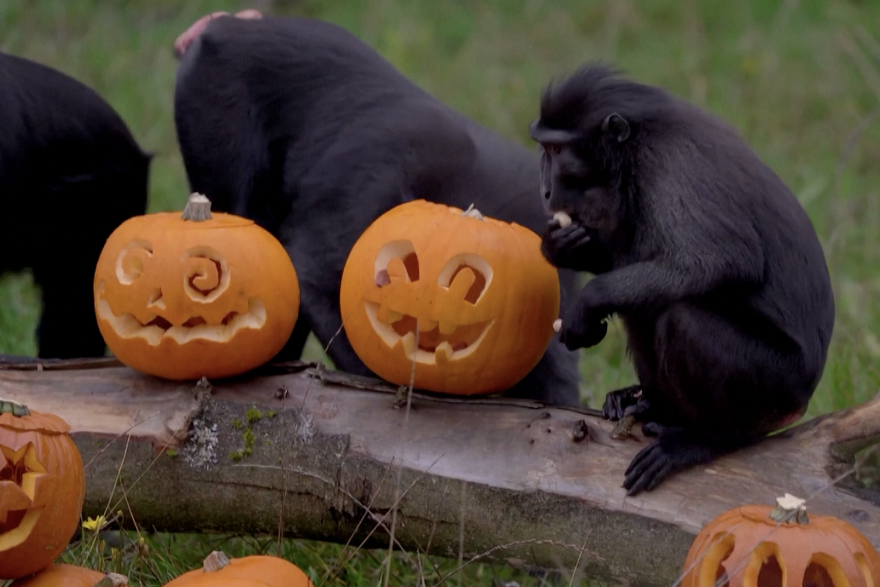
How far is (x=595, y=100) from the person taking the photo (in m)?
3.51

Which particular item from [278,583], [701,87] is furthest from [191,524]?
[701,87]

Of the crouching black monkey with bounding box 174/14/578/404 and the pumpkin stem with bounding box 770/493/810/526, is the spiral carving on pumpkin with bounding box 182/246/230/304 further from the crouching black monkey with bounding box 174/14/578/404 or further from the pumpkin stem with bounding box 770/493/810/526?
the pumpkin stem with bounding box 770/493/810/526

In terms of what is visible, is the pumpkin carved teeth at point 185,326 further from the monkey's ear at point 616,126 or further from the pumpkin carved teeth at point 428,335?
the monkey's ear at point 616,126

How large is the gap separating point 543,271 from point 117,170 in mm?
2178

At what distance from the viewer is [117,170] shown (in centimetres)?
475

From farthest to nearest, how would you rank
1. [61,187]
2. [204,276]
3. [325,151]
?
[325,151], [61,187], [204,276]

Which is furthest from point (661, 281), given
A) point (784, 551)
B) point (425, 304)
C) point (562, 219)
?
point (784, 551)

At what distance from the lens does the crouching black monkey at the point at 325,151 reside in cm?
458

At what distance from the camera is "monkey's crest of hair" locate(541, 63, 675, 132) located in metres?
3.47

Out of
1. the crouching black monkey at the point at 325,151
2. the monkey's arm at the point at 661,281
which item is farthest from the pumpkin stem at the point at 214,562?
the crouching black monkey at the point at 325,151

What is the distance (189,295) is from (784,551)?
189 cm

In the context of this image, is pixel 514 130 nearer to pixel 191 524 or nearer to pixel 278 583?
pixel 191 524

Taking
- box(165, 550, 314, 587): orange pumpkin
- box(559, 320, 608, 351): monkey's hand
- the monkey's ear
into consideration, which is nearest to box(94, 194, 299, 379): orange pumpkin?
box(165, 550, 314, 587): orange pumpkin

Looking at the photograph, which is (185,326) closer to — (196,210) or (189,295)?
(189,295)
